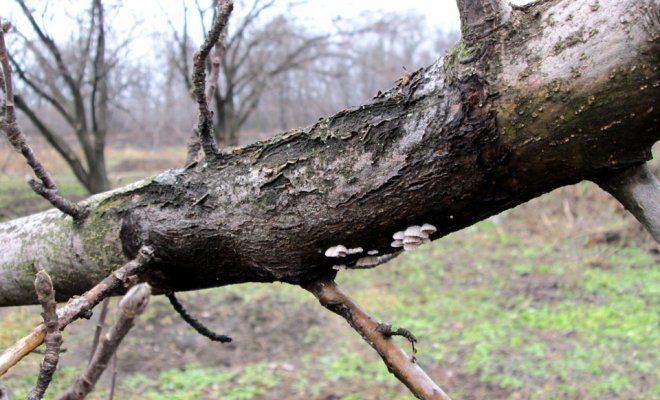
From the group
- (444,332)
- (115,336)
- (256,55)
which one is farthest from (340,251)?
(256,55)

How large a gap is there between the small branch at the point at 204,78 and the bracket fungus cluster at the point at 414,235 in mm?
443

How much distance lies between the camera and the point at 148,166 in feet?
55.0

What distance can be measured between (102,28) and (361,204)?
731 centimetres

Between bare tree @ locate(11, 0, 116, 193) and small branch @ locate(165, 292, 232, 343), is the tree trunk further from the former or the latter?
bare tree @ locate(11, 0, 116, 193)

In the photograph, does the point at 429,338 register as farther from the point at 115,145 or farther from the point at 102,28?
the point at 115,145

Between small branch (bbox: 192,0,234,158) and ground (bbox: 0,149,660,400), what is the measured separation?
288cm

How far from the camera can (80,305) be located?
3.12 ft

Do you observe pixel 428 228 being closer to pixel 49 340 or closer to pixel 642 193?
pixel 642 193

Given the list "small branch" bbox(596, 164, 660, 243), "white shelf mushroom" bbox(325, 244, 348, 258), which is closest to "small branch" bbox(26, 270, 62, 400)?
"white shelf mushroom" bbox(325, 244, 348, 258)

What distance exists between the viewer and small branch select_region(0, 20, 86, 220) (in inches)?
41.4

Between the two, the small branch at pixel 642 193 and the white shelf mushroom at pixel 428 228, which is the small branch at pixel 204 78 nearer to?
the white shelf mushroom at pixel 428 228

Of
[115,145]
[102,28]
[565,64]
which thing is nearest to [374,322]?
[565,64]

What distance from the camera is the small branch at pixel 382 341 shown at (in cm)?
95

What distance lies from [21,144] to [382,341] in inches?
32.7
